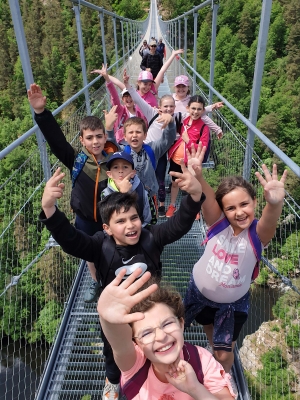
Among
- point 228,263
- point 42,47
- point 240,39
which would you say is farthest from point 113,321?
point 42,47

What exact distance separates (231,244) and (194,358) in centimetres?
49

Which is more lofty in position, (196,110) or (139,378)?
(196,110)

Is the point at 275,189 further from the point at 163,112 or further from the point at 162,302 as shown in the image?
the point at 163,112

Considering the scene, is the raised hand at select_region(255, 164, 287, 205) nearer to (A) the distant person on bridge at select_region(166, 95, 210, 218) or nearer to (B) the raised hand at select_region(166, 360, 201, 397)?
(B) the raised hand at select_region(166, 360, 201, 397)

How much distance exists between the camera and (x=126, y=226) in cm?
139

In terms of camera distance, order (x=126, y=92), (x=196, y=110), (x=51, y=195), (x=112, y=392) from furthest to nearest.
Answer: (x=126, y=92), (x=196, y=110), (x=112, y=392), (x=51, y=195)

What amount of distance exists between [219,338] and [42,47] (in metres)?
39.9

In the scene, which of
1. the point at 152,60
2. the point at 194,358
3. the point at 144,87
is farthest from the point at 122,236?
the point at 152,60

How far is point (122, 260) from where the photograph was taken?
1.42 m

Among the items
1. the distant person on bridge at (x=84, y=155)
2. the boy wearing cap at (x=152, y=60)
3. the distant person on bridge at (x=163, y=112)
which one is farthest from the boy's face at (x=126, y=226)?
the boy wearing cap at (x=152, y=60)

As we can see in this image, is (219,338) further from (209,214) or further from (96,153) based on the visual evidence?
(96,153)

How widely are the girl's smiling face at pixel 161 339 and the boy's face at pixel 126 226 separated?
1.52 ft

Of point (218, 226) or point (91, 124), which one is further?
point (91, 124)

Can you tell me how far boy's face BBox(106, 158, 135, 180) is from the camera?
5.72 feet
